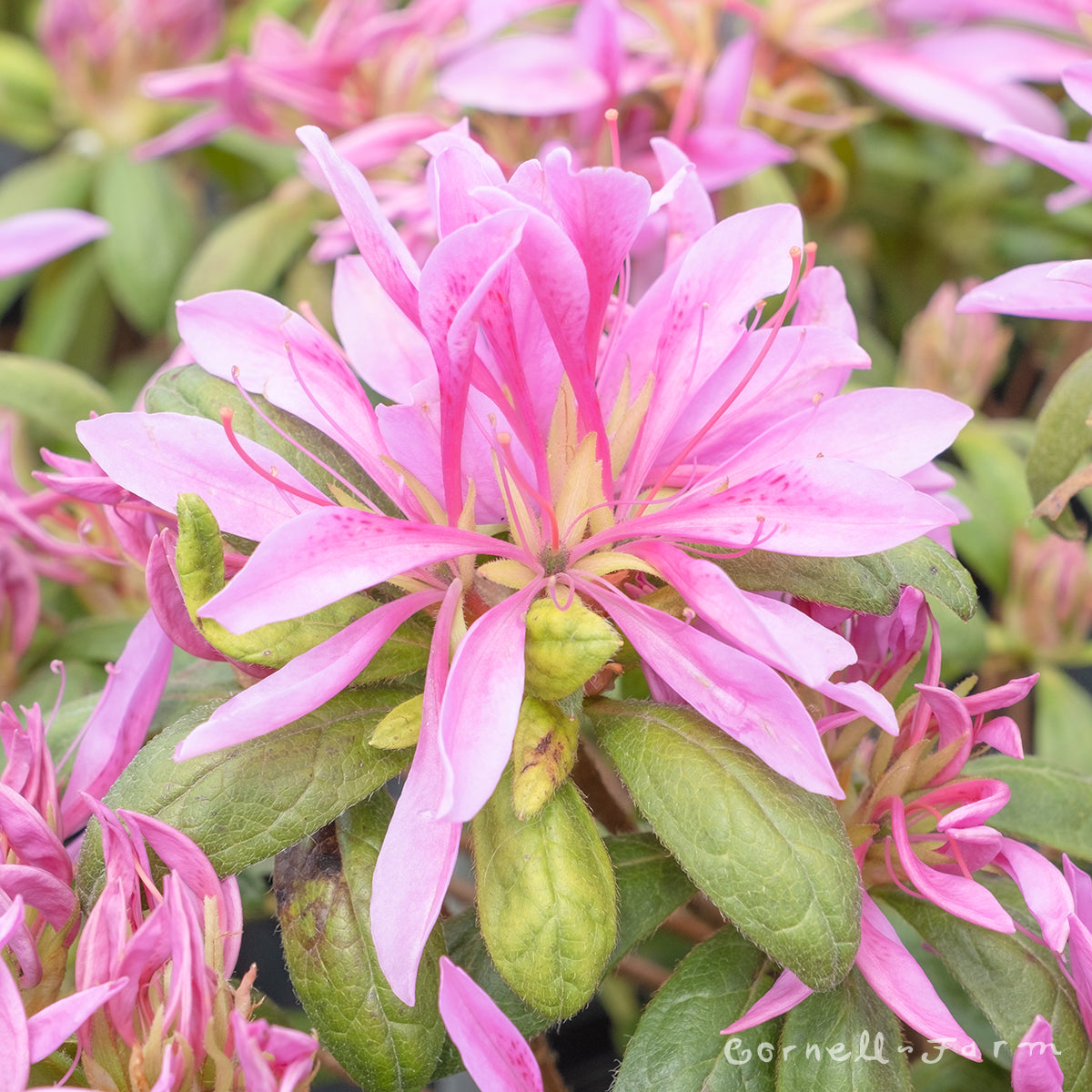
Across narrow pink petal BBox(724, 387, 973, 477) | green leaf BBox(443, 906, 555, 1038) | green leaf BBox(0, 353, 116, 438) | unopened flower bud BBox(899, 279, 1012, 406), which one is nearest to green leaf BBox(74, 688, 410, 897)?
green leaf BBox(443, 906, 555, 1038)

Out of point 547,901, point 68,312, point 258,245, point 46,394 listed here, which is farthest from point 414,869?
point 68,312

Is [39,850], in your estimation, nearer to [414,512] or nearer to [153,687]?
[153,687]

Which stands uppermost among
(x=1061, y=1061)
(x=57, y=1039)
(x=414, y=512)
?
(x=414, y=512)

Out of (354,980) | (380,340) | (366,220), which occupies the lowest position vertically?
(354,980)

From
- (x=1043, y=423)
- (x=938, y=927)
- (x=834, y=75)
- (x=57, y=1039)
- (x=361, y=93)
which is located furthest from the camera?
(x=834, y=75)

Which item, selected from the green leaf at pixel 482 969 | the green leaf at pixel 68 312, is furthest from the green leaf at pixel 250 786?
the green leaf at pixel 68 312

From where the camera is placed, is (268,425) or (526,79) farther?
(526,79)

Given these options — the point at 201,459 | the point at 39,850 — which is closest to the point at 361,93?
the point at 201,459

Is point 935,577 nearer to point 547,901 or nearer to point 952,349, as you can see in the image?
point 547,901
